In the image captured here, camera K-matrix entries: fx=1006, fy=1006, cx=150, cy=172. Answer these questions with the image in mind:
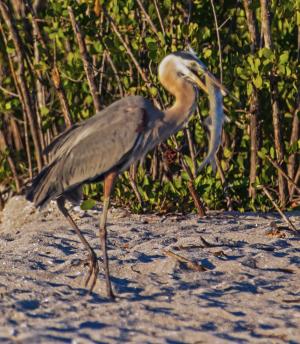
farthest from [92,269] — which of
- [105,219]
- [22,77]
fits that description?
[22,77]

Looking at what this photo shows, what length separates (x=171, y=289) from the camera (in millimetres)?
5941

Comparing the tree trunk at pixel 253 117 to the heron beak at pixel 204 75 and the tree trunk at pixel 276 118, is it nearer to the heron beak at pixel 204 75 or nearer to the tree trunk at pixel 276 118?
the tree trunk at pixel 276 118

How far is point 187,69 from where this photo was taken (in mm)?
6355

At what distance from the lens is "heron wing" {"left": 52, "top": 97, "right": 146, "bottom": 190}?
20.4ft

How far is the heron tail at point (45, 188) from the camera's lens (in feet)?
20.7

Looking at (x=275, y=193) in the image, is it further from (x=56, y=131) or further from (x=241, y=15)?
(x=56, y=131)

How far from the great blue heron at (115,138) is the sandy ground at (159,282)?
0.41m

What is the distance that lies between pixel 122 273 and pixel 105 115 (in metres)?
1.00

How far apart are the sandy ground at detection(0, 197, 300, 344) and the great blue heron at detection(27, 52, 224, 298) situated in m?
0.41

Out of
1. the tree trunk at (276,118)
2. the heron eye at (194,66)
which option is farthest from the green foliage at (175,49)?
the heron eye at (194,66)

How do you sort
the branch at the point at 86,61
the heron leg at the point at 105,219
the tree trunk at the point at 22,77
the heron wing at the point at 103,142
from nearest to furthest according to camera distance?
the heron leg at the point at 105,219, the heron wing at the point at 103,142, the branch at the point at 86,61, the tree trunk at the point at 22,77

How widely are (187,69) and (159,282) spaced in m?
1.35

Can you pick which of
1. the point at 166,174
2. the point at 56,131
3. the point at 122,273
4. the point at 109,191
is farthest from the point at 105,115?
the point at 56,131

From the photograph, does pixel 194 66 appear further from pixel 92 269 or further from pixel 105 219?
pixel 92 269
